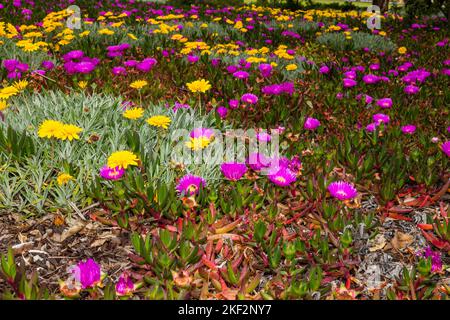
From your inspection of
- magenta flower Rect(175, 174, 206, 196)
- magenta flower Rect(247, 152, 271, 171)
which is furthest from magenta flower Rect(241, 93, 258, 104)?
magenta flower Rect(175, 174, 206, 196)

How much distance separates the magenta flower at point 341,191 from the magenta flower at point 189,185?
765 millimetres

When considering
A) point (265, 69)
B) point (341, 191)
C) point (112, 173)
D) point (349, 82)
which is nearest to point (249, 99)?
point (265, 69)

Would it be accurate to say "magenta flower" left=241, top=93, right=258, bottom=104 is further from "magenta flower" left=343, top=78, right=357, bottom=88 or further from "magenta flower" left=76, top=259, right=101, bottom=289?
"magenta flower" left=76, top=259, right=101, bottom=289

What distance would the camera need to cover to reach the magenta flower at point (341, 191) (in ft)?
8.18

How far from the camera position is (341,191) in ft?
8.28

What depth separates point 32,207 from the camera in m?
2.59

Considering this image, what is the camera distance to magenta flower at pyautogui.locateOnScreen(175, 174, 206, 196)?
8.16 ft

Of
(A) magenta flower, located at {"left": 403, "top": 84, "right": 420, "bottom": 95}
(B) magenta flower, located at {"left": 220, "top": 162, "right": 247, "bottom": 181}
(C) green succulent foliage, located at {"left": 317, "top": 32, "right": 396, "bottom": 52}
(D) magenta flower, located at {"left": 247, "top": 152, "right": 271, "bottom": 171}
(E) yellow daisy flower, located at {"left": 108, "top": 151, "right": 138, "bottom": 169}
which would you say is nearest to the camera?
(E) yellow daisy flower, located at {"left": 108, "top": 151, "right": 138, "bottom": 169}

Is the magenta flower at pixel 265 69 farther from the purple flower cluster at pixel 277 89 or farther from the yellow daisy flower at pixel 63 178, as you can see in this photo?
the yellow daisy flower at pixel 63 178

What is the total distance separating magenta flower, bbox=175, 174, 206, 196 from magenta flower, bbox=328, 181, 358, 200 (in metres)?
0.77

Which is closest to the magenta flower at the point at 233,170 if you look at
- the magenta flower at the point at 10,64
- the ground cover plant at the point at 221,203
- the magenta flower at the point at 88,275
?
the ground cover plant at the point at 221,203

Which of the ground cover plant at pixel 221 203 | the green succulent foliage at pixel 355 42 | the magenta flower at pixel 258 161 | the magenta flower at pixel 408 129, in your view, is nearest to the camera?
the ground cover plant at pixel 221 203

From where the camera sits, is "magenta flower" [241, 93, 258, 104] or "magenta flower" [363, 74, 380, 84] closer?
"magenta flower" [241, 93, 258, 104]
